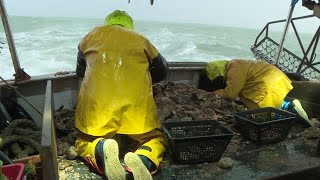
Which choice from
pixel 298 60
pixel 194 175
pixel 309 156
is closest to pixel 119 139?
pixel 194 175

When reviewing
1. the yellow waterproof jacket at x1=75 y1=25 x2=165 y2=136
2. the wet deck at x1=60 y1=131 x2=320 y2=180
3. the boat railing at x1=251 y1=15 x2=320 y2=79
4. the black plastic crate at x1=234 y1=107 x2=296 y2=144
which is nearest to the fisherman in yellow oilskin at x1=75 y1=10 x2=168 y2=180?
the yellow waterproof jacket at x1=75 y1=25 x2=165 y2=136

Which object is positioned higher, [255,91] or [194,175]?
[255,91]

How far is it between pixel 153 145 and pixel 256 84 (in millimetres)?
2219

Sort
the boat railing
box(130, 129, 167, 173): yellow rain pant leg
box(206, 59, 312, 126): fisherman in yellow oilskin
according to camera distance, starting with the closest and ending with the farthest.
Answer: box(130, 129, 167, 173): yellow rain pant leg, box(206, 59, 312, 126): fisherman in yellow oilskin, the boat railing

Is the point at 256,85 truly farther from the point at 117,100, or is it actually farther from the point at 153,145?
the point at 117,100

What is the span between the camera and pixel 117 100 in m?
2.94

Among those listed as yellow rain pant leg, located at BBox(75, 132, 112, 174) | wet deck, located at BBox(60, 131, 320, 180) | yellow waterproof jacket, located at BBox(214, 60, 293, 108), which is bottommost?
wet deck, located at BBox(60, 131, 320, 180)

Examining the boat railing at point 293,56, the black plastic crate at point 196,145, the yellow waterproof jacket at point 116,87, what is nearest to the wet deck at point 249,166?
the black plastic crate at point 196,145

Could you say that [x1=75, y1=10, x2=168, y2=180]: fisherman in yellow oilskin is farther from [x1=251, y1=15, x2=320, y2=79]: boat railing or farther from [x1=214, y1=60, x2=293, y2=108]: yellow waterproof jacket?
[x1=251, y1=15, x2=320, y2=79]: boat railing

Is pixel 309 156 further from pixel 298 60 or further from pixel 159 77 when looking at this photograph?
pixel 298 60

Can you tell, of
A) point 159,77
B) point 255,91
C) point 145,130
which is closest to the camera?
point 145,130

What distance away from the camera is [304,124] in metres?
4.14

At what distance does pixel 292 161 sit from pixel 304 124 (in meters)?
1.13

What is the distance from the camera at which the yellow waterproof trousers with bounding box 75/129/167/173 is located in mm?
2805
